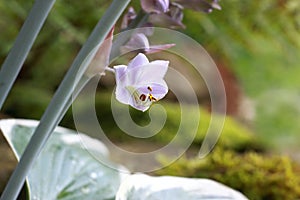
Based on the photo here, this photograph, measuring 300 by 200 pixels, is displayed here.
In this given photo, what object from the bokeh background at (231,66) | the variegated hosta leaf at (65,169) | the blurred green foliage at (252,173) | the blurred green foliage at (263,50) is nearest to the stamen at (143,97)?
the variegated hosta leaf at (65,169)

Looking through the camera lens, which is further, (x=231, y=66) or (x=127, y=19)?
(x=231, y=66)

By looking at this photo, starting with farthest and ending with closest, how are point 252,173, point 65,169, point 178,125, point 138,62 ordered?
1. point 178,125
2. point 252,173
3. point 65,169
4. point 138,62

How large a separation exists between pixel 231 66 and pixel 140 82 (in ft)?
4.12

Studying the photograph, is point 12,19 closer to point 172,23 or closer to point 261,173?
point 261,173

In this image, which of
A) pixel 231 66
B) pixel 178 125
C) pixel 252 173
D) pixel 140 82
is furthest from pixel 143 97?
pixel 231 66

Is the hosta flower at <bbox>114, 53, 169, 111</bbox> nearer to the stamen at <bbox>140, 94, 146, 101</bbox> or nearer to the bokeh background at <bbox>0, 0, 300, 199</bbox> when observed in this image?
the stamen at <bbox>140, 94, 146, 101</bbox>

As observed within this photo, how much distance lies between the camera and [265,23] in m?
1.33

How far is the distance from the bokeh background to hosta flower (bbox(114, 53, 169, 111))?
775 mm

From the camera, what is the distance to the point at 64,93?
357mm

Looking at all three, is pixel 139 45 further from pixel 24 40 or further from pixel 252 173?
pixel 252 173

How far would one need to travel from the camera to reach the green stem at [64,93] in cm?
33

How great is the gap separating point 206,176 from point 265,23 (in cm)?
59

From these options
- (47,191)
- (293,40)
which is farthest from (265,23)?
(47,191)

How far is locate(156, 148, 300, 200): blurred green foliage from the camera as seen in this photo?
0.82 metres
